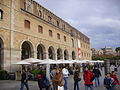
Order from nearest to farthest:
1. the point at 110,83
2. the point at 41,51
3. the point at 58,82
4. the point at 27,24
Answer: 1. the point at 110,83
2. the point at 58,82
3. the point at 27,24
4. the point at 41,51

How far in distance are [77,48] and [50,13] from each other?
1644 cm

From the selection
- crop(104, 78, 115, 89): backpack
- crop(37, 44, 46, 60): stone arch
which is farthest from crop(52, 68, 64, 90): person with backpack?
crop(37, 44, 46, 60): stone arch

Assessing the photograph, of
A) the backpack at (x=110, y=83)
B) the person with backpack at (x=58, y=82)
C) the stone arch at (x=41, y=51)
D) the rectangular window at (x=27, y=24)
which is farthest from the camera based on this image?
the stone arch at (x=41, y=51)

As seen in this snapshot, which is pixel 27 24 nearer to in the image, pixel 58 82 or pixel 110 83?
pixel 58 82

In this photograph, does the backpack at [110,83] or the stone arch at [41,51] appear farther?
the stone arch at [41,51]

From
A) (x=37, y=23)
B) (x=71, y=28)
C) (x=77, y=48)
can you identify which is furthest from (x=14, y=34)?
(x=77, y=48)

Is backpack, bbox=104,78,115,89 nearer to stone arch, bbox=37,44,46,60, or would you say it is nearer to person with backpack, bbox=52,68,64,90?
person with backpack, bbox=52,68,64,90

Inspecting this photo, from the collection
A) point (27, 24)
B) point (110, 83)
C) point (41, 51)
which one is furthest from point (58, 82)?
point (41, 51)

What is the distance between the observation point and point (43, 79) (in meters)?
8.63

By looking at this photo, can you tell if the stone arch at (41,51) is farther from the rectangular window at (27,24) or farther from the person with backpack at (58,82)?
the person with backpack at (58,82)

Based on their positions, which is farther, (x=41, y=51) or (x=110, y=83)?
(x=41, y=51)

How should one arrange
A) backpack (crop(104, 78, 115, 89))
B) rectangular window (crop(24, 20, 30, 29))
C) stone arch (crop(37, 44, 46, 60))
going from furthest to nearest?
stone arch (crop(37, 44, 46, 60))
rectangular window (crop(24, 20, 30, 29))
backpack (crop(104, 78, 115, 89))

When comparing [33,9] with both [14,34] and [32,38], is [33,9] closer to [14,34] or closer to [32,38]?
[32,38]

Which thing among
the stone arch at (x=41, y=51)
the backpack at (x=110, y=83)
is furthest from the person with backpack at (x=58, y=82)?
the stone arch at (x=41, y=51)
